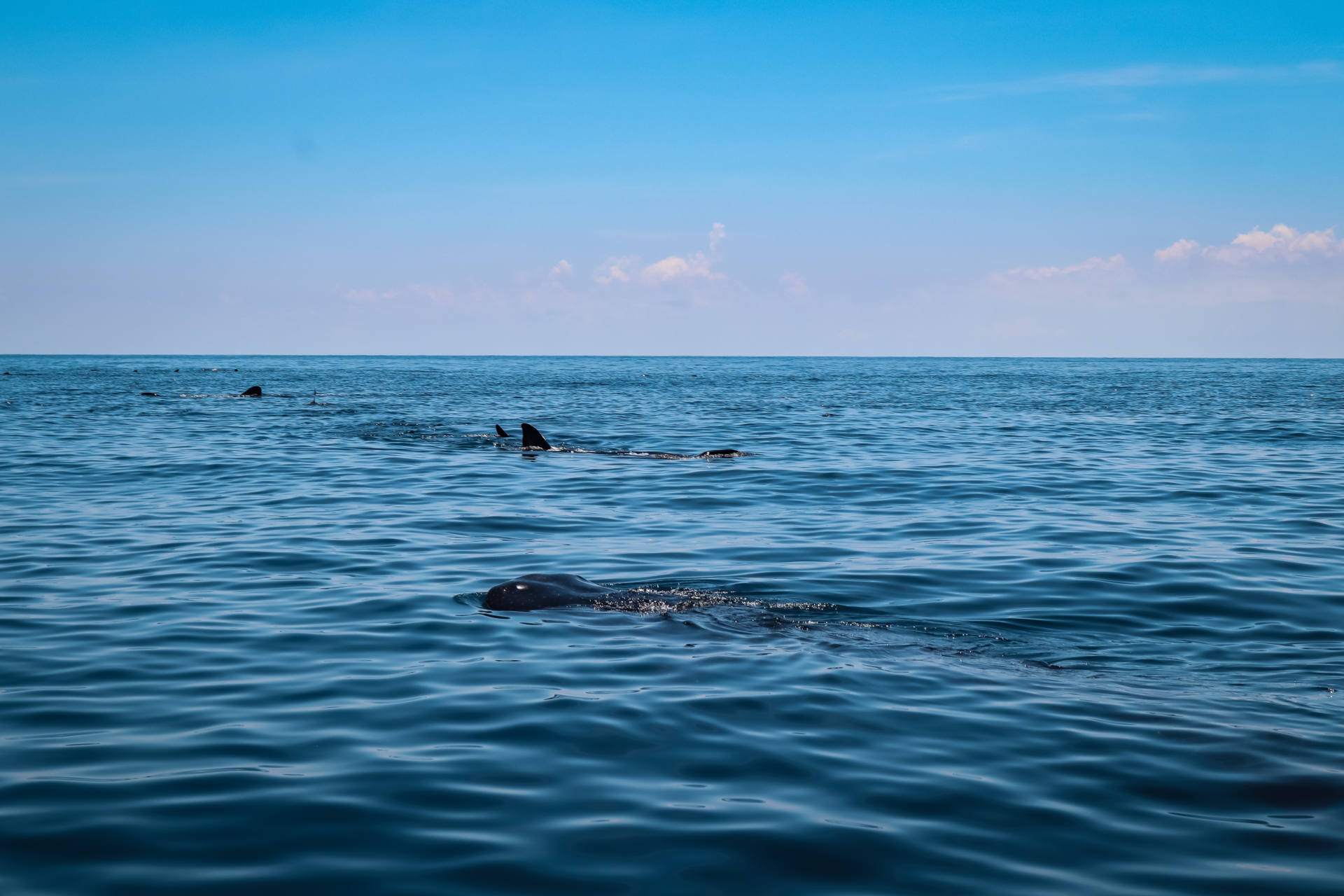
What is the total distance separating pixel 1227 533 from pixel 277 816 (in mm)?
12743

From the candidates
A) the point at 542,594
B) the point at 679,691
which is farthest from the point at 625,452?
the point at 679,691

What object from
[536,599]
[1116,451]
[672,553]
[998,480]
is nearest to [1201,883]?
[536,599]

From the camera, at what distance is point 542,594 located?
966 centimetres

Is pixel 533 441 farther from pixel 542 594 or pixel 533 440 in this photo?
pixel 542 594

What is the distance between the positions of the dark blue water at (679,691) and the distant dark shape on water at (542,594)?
10.2 inches

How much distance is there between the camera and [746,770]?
18.4 ft

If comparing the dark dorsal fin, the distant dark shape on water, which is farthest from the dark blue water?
the dark dorsal fin

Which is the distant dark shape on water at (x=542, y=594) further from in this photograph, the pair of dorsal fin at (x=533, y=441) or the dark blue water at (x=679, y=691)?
the pair of dorsal fin at (x=533, y=441)

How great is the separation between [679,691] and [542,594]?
9.87 ft

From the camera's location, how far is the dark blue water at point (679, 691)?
4.66 m

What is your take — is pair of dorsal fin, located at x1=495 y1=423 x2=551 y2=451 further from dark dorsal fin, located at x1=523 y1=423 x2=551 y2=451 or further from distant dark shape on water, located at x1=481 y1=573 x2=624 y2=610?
distant dark shape on water, located at x1=481 y1=573 x2=624 y2=610

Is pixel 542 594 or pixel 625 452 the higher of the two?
pixel 625 452

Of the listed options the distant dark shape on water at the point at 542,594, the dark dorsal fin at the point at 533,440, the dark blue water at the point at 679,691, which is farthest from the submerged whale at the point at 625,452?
the distant dark shape on water at the point at 542,594

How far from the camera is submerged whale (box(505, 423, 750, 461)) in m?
22.5
